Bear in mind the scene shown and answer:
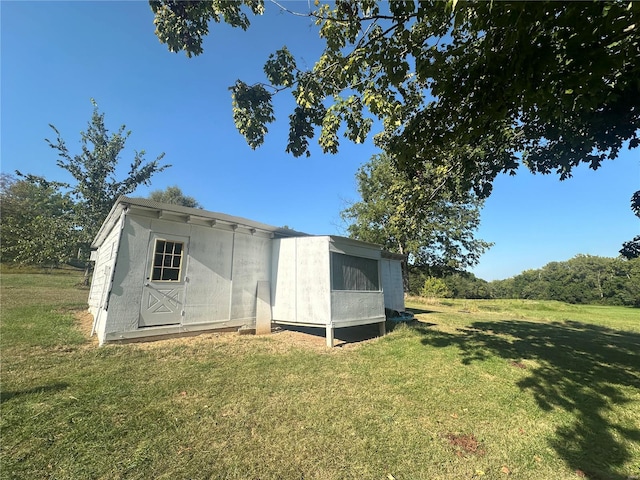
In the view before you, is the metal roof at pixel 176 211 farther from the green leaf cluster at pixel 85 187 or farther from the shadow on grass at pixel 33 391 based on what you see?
the green leaf cluster at pixel 85 187

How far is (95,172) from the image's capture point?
65.0 feet

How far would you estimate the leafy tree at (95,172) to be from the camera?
1845 centimetres

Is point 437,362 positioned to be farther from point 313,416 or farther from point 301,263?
point 301,263

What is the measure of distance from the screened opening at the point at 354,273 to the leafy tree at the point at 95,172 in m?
18.4

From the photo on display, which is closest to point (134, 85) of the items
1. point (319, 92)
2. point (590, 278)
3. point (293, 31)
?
point (293, 31)

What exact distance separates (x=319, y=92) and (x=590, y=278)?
269 ft

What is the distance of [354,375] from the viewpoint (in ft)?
17.9

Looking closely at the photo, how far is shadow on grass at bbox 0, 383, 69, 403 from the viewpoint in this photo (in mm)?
3726

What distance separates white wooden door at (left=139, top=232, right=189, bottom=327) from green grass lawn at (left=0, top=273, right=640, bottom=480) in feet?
2.57

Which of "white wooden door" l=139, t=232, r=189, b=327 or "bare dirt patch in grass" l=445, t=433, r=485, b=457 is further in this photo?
"white wooden door" l=139, t=232, r=189, b=327

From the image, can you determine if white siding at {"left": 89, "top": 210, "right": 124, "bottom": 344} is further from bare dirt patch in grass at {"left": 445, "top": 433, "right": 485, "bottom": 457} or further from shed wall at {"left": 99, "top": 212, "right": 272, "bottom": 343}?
bare dirt patch in grass at {"left": 445, "top": 433, "right": 485, "bottom": 457}

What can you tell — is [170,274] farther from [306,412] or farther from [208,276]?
[306,412]

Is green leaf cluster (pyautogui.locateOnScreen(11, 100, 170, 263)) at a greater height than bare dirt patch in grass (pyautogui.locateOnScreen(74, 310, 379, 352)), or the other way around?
green leaf cluster (pyautogui.locateOnScreen(11, 100, 170, 263))

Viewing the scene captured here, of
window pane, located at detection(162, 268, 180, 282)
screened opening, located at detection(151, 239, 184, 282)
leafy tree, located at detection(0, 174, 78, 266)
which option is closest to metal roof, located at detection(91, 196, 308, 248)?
screened opening, located at detection(151, 239, 184, 282)
